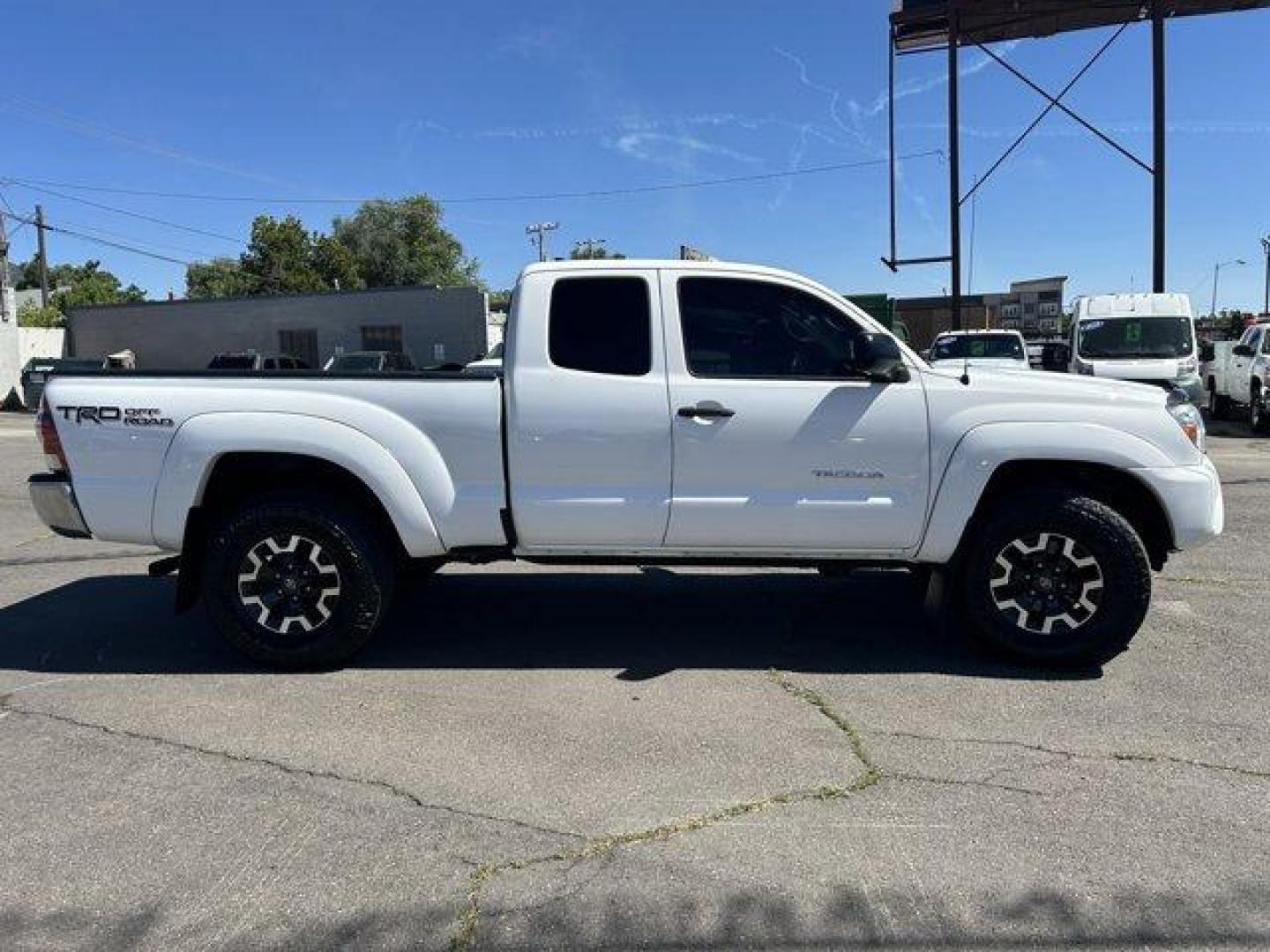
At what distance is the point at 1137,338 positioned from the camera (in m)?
17.6

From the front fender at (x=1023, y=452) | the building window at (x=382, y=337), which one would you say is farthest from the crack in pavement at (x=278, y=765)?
Answer: the building window at (x=382, y=337)

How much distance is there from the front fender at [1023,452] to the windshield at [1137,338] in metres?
14.0

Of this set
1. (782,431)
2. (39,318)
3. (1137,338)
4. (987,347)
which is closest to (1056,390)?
(782,431)

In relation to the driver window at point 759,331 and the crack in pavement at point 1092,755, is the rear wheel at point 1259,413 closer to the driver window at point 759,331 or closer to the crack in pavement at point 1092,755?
the driver window at point 759,331

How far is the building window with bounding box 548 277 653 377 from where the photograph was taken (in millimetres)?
5047

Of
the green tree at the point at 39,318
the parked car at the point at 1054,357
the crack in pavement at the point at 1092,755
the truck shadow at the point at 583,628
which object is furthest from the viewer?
the green tree at the point at 39,318

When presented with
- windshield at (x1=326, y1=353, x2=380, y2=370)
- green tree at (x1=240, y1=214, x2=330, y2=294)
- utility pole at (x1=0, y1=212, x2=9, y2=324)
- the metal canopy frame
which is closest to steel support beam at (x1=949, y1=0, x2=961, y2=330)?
the metal canopy frame

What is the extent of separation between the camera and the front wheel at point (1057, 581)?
496 centimetres

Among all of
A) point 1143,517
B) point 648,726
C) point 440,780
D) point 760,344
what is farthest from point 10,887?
point 1143,517

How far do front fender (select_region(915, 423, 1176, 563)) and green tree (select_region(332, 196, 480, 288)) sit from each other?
7115cm

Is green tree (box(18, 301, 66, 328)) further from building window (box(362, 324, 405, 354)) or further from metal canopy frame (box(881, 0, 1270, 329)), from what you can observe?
metal canopy frame (box(881, 0, 1270, 329))

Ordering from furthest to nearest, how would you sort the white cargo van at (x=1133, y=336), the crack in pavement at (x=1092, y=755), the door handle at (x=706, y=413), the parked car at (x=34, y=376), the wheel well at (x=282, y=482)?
the parked car at (x=34, y=376)
the white cargo van at (x=1133, y=336)
the wheel well at (x=282, y=482)
the door handle at (x=706, y=413)
the crack in pavement at (x=1092, y=755)

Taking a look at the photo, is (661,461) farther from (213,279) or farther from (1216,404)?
(213,279)

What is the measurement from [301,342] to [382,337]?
3.21m
